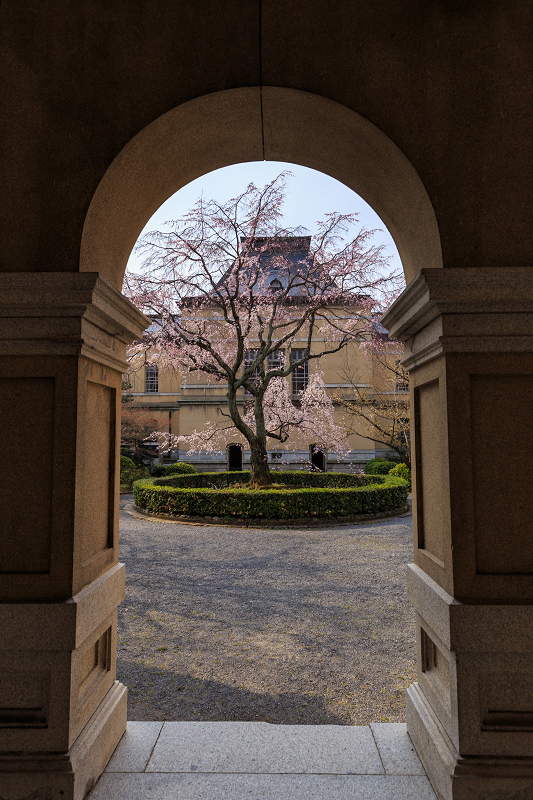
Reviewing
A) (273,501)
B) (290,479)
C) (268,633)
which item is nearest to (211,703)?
(268,633)

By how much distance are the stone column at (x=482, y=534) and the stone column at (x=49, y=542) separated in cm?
187

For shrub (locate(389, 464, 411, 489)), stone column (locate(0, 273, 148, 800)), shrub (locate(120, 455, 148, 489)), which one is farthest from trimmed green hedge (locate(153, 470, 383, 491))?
stone column (locate(0, 273, 148, 800))

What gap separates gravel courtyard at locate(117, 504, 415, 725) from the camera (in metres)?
3.79

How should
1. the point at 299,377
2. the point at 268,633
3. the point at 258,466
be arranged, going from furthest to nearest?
the point at 299,377, the point at 258,466, the point at 268,633

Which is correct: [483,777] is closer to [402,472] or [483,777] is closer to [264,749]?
[264,749]

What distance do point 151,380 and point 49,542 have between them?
96.7 ft

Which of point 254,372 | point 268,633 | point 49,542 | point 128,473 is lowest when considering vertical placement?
point 268,633

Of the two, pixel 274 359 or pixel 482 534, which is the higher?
pixel 274 359

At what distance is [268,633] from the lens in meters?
5.19

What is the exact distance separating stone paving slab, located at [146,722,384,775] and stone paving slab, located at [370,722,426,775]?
0.05m

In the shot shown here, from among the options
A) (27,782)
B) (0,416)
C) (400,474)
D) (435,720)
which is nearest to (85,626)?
(27,782)

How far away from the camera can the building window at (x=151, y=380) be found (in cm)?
3088

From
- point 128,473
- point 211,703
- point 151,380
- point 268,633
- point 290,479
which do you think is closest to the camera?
point 211,703

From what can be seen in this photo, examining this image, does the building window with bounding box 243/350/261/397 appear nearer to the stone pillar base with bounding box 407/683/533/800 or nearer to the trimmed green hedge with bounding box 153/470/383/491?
the trimmed green hedge with bounding box 153/470/383/491
